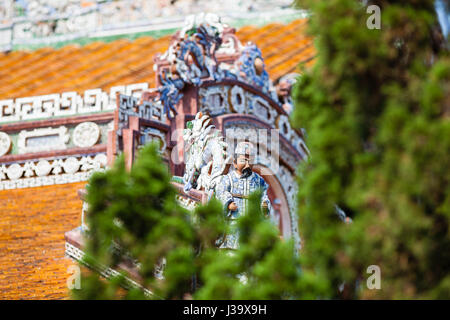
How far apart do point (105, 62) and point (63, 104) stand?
4380 millimetres

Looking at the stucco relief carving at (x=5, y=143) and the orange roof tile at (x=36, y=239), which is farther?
the stucco relief carving at (x=5, y=143)

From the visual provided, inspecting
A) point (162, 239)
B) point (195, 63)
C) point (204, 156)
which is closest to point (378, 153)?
point (162, 239)

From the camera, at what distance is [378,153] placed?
18.7 feet

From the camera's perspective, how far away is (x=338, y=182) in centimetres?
579

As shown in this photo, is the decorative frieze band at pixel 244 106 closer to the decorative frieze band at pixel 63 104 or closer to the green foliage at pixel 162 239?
the decorative frieze band at pixel 63 104

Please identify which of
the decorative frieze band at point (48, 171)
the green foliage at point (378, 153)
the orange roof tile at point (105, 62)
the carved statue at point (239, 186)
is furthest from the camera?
the orange roof tile at point (105, 62)

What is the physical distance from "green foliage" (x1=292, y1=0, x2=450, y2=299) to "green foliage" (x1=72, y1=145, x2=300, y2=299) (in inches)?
15.3

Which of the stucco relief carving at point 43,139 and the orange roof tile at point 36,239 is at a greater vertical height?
the stucco relief carving at point 43,139

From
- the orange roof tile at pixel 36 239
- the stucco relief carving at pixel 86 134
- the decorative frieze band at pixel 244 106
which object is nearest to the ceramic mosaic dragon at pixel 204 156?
the orange roof tile at pixel 36 239

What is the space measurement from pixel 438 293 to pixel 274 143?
34.7 ft

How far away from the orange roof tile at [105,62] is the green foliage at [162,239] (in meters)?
10.9

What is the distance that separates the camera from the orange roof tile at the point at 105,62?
18.6 metres
